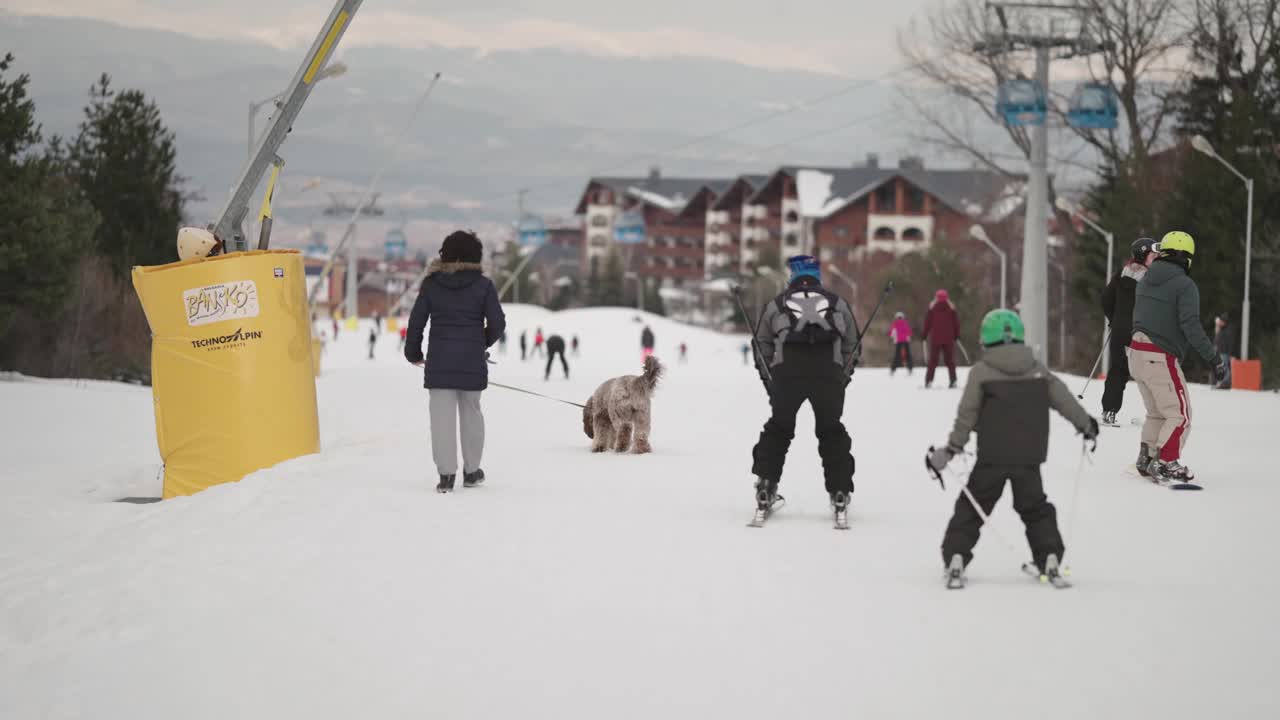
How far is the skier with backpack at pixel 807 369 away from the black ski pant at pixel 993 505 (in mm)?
1817

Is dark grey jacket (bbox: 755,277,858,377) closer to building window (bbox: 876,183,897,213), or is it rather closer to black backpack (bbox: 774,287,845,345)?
black backpack (bbox: 774,287,845,345)

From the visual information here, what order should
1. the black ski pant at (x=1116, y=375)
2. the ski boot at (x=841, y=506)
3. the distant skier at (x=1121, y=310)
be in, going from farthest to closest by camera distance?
1. the black ski pant at (x=1116, y=375)
2. the distant skier at (x=1121, y=310)
3. the ski boot at (x=841, y=506)

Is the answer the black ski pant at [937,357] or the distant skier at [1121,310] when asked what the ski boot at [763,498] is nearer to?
the distant skier at [1121,310]

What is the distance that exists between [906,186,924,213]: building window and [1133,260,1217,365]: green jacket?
105273mm

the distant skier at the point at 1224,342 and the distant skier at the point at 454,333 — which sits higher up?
the distant skier at the point at 454,333

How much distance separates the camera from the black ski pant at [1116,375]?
13992 millimetres

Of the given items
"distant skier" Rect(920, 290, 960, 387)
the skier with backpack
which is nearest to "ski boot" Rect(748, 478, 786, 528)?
the skier with backpack

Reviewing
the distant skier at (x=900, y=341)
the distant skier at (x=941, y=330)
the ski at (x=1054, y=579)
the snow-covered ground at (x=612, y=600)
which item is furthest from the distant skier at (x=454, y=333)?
the distant skier at (x=900, y=341)

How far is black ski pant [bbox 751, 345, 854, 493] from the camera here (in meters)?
8.92

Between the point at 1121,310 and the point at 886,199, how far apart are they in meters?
104

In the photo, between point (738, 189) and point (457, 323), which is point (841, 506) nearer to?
point (457, 323)

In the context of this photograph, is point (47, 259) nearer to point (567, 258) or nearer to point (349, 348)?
point (349, 348)

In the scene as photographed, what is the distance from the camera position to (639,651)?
5965mm

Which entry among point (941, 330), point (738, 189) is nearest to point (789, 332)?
point (941, 330)
